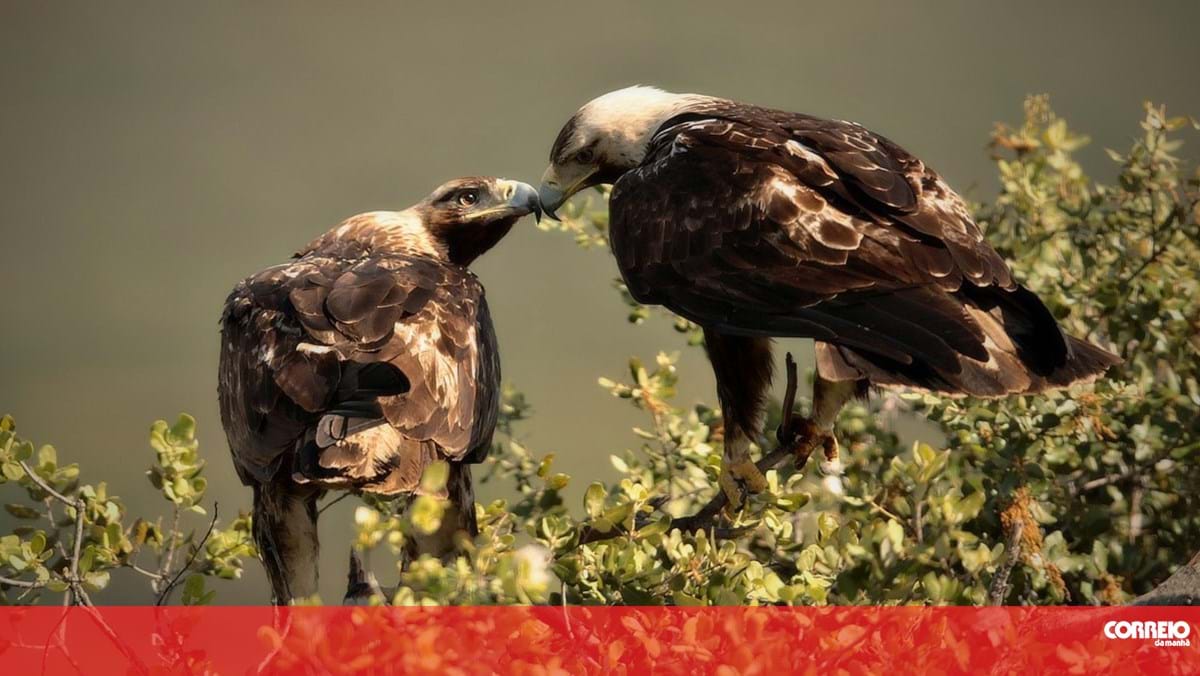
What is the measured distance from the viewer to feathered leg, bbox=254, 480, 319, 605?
3455mm

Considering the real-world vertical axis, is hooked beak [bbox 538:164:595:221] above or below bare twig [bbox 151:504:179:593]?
above

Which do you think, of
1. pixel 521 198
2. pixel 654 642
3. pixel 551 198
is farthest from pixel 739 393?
pixel 654 642

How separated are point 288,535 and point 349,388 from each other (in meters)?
0.54

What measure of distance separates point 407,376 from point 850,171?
125cm

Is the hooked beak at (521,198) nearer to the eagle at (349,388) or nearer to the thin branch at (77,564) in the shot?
the eagle at (349,388)

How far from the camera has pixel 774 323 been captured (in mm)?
3221

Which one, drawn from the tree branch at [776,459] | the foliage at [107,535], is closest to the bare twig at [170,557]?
the foliage at [107,535]

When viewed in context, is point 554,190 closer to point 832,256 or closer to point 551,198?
point 551,198

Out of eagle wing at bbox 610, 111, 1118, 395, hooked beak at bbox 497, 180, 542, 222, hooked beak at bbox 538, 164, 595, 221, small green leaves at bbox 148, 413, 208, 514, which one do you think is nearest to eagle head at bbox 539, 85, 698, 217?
hooked beak at bbox 538, 164, 595, 221

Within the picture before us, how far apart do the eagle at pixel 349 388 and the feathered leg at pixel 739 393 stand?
65 cm

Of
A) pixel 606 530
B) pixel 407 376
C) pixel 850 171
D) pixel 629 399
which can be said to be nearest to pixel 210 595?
pixel 407 376

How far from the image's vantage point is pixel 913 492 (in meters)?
3.24

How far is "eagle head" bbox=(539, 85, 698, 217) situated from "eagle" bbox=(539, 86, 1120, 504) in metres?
0.15

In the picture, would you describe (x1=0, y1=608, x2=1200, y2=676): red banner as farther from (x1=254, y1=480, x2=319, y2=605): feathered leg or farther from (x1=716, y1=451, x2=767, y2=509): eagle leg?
(x1=716, y1=451, x2=767, y2=509): eagle leg
